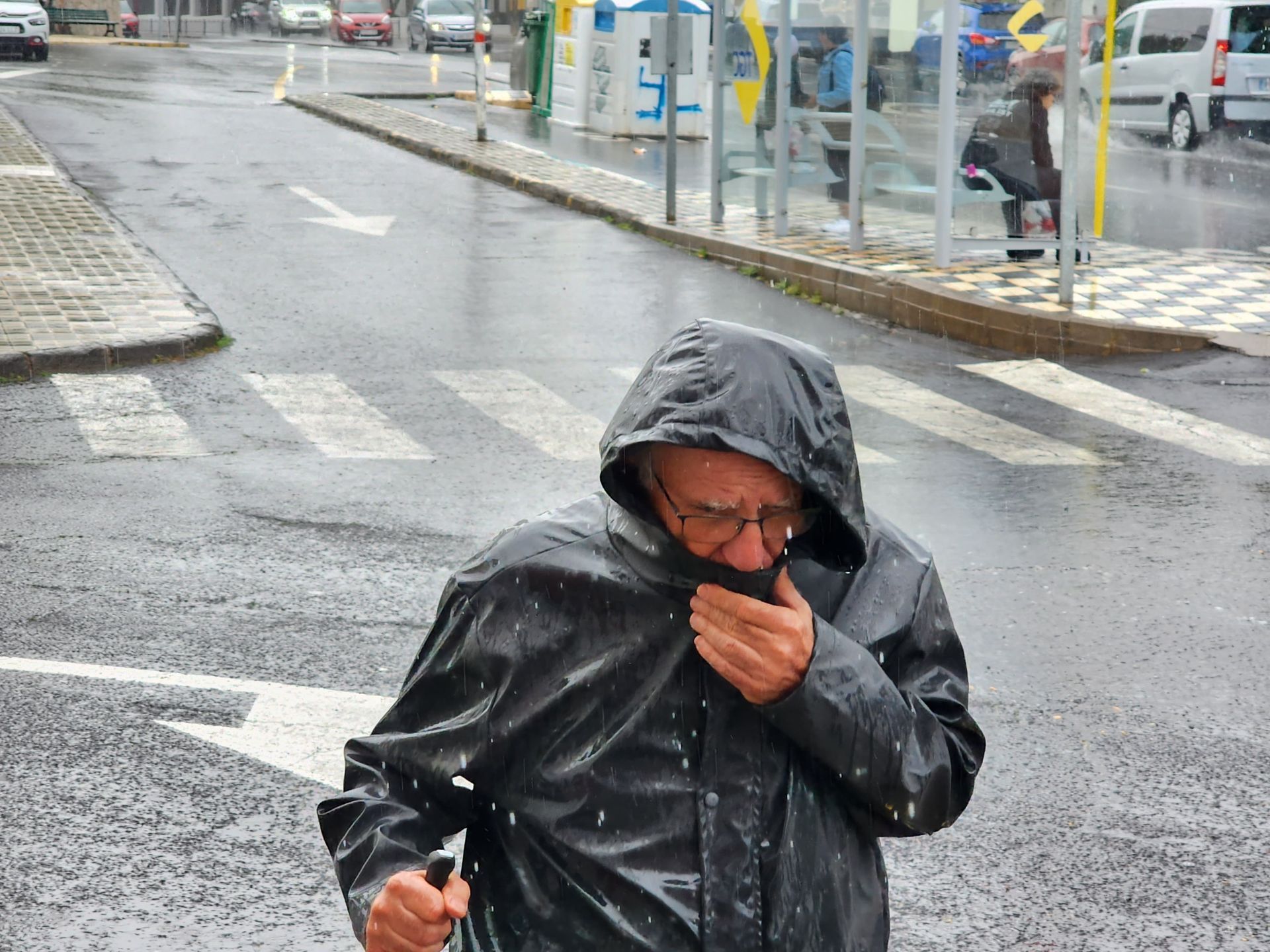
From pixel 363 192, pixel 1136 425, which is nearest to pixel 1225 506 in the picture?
pixel 1136 425

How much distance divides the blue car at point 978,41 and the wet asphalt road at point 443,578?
2343 millimetres

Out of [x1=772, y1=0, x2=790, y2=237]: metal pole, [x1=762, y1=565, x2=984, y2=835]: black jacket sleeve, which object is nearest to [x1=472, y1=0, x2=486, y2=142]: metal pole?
[x1=772, y1=0, x2=790, y2=237]: metal pole

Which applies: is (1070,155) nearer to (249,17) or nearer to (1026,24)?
(1026,24)

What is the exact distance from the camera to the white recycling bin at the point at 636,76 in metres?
27.0

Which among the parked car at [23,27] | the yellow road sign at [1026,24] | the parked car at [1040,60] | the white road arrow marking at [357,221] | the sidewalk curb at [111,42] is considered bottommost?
the white road arrow marking at [357,221]

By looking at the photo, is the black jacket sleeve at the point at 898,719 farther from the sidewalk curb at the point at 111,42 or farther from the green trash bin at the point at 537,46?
the sidewalk curb at the point at 111,42

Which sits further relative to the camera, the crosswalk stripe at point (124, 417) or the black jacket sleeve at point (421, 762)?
the crosswalk stripe at point (124, 417)

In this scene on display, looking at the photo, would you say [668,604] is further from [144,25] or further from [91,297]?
[144,25]

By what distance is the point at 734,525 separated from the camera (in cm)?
204

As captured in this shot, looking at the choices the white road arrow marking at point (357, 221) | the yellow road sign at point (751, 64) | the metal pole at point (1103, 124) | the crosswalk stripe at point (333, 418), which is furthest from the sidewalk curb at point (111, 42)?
the crosswalk stripe at point (333, 418)

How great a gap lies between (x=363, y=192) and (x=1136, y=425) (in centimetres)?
1168

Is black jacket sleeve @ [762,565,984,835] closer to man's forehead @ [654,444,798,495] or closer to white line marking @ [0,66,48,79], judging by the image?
man's forehead @ [654,444,798,495]

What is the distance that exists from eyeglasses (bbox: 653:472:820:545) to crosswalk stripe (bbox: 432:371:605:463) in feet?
21.1

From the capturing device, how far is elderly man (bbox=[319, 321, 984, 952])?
1987 millimetres
